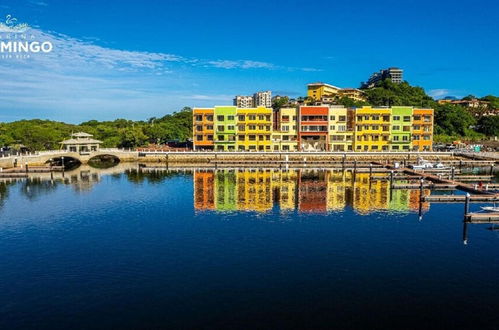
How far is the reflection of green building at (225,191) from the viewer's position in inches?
2014

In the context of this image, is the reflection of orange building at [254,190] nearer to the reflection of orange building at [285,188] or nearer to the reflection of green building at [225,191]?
the reflection of green building at [225,191]

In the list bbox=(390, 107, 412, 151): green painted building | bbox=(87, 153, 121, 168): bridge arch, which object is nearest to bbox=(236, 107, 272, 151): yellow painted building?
bbox=(87, 153, 121, 168): bridge arch

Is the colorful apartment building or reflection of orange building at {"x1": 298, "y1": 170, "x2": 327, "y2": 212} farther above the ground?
the colorful apartment building

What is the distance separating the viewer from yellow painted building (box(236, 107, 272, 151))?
10950cm

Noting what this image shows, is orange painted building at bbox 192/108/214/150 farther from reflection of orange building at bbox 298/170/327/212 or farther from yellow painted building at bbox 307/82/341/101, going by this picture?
yellow painted building at bbox 307/82/341/101

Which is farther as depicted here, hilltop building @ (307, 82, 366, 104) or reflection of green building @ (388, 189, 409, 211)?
hilltop building @ (307, 82, 366, 104)

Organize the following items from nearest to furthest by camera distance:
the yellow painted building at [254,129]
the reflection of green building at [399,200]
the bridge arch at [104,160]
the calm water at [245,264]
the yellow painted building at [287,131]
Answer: the calm water at [245,264] → the reflection of green building at [399,200] → the bridge arch at [104,160] → the yellow painted building at [254,129] → the yellow painted building at [287,131]

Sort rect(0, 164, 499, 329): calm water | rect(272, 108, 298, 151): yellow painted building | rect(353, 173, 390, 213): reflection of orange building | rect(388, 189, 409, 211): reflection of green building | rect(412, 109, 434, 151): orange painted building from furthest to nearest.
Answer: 1. rect(412, 109, 434, 151): orange painted building
2. rect(272, 108, 298, 151): yellow painted building
3. rect(353, 173, 390, 213): reflection of orange building
4. rect(388, 189, 409, 211): reflection of green building
5. rect(0, 164, 499, 329): calm water

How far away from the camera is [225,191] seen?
201ft

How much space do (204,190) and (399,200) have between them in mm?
30138

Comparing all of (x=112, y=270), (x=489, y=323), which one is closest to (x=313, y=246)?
(x=489, y=323)

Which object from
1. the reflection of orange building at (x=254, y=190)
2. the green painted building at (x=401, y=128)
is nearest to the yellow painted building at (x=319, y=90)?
the green painted building at (x=401, y=128)

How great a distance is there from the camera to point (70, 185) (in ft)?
224

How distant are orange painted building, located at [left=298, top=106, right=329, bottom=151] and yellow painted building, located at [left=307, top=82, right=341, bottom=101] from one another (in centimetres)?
7295
